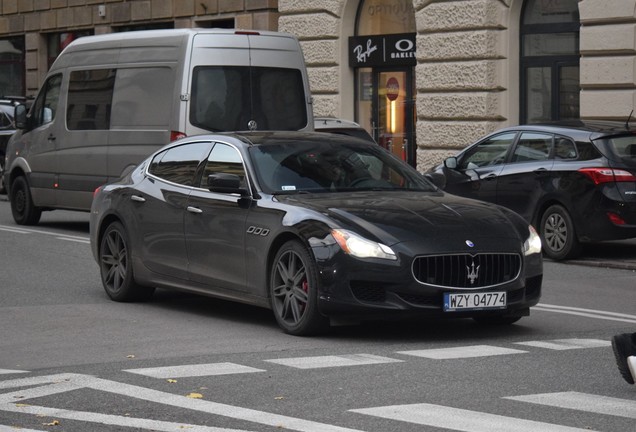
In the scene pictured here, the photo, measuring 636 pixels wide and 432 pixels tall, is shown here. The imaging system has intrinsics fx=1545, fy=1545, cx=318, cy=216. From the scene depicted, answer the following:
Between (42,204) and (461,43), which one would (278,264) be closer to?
(42,204)

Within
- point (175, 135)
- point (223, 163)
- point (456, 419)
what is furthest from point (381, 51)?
point (456, 419)

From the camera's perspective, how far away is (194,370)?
8.84 m

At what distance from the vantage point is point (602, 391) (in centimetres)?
812

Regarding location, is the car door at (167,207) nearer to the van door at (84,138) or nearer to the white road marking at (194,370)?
the white road marking at (194,370)

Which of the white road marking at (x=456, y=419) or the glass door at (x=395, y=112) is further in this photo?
the glass door at (x=395, y=112)

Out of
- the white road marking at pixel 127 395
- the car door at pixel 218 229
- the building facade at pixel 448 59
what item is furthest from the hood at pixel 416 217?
the building facade at pixel 448 59

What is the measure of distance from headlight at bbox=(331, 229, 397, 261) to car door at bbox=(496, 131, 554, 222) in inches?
291

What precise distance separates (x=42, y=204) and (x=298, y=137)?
32.8ft

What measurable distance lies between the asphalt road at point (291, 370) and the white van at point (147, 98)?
17.5 feet

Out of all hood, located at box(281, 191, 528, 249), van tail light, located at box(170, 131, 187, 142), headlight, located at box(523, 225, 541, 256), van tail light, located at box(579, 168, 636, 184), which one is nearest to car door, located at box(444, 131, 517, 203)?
van tail light, located at box(579, 168, 636, 184)

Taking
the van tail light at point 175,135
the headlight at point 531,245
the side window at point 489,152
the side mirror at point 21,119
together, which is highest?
the side mirror at point 21,119

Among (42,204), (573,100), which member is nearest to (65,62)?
(42,204)

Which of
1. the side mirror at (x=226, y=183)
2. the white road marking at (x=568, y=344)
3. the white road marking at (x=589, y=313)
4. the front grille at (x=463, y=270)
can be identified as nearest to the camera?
the white road marking at (x=568, y=344)

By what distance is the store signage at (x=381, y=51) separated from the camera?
27.6 metres
